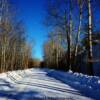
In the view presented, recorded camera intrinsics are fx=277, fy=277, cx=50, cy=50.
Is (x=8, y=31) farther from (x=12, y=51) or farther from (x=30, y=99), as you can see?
(x=30, y=99)

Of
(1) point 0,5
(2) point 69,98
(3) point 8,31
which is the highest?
(1) point 0,5

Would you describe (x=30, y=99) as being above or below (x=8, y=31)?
below

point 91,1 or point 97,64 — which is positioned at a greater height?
point 91,1

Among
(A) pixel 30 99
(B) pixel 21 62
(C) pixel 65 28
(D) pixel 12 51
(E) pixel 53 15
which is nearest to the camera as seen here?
(A) pixel 30 99

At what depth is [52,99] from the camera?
11320mm

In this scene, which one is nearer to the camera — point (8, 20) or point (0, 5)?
point (0, 5)

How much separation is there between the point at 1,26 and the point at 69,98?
28.2 metres

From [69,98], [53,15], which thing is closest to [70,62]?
[53,15]

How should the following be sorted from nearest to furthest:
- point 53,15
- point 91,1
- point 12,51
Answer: point 91,1 < point 53,15 < point 12,51

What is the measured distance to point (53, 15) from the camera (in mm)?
37312

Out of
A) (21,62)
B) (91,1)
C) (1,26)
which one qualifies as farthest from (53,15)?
(21,62)

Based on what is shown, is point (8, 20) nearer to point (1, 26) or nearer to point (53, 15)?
point (1, 26)

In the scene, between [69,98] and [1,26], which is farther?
[1,26]

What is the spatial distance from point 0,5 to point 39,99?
29.6 meters
